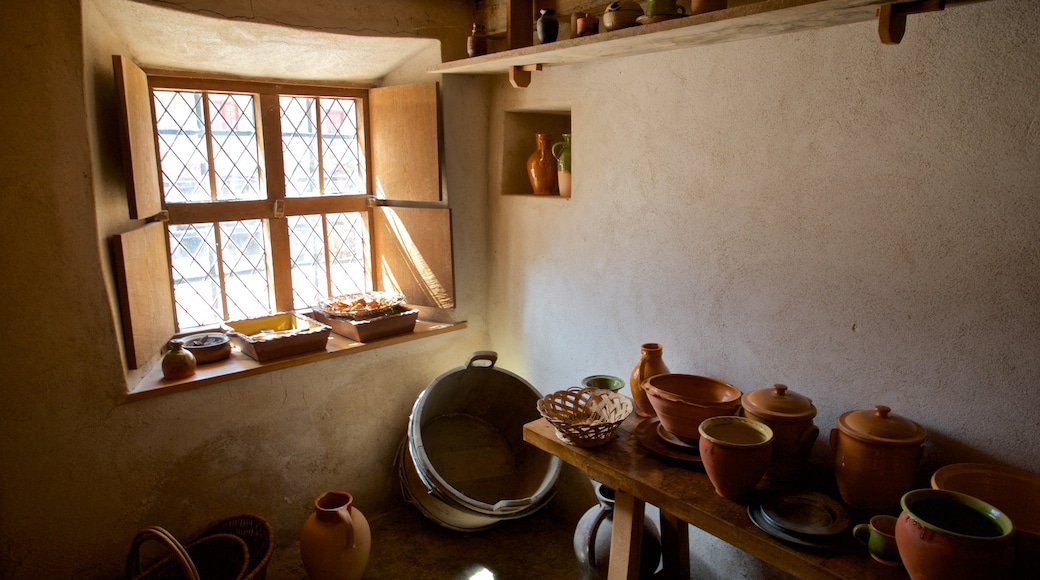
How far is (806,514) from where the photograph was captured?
60.8 inches

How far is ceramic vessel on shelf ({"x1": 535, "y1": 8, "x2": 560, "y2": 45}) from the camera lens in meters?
2.17

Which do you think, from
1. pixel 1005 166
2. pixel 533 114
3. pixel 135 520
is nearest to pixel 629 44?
pixel 1005 166

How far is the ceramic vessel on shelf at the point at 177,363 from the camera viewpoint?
2.37 metres

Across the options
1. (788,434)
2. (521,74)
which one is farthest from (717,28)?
(788,434)

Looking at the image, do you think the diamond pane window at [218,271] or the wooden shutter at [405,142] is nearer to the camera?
the diamond pane window at [218,271]

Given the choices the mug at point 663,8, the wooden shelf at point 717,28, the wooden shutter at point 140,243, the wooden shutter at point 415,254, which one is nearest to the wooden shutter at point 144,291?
the wooden shutter at point 140,243

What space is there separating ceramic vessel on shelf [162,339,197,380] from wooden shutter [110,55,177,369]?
3.3 inches

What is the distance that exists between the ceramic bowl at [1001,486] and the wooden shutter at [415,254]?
2112 millimetres

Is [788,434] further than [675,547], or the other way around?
[675,547]

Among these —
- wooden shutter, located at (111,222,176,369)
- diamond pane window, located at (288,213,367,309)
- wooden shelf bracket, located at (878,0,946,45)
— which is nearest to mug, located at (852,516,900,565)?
wooden shelf bracket, located at (878,0,946,45)

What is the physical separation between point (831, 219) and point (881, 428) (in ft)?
2.05

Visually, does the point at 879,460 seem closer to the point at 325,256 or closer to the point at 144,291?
the point at 144,291

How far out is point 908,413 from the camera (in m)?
1.76

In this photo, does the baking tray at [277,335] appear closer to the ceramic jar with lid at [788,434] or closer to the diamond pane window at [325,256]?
the diamond pane window at [325,256]
